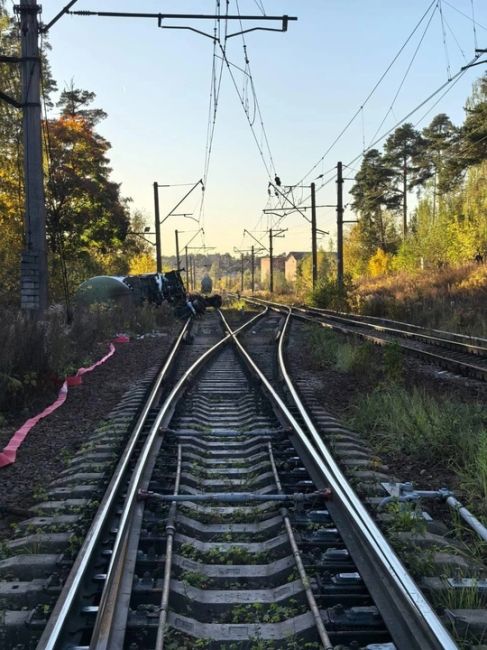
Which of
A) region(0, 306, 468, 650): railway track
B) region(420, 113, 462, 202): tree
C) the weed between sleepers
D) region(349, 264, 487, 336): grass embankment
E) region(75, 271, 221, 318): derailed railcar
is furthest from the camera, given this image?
region(420, 113, 462, 202): tree

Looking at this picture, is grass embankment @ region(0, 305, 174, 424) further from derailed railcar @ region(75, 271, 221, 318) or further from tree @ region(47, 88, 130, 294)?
tree @ region(47, 88, 130, 294)

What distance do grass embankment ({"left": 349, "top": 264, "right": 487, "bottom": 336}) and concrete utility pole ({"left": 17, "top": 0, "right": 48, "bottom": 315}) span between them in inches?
493

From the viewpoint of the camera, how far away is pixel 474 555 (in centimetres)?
378

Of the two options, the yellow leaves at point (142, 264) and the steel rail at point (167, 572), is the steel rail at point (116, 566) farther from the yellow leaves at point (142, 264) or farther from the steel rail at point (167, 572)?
the yellow leaves at point (142, 264)

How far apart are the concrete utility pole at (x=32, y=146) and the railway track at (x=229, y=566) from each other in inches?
266

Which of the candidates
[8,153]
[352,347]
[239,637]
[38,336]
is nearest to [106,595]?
[239,637]

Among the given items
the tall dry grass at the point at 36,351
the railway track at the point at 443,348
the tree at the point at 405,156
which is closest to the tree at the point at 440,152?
the tree at the point at 405,156

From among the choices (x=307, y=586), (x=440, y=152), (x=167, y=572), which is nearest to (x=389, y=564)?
(x=307, y=586)

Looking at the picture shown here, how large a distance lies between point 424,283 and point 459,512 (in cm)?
2993

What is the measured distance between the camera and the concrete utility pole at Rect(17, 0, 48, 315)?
37.1 ft

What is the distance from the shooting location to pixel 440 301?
2505 centimetres

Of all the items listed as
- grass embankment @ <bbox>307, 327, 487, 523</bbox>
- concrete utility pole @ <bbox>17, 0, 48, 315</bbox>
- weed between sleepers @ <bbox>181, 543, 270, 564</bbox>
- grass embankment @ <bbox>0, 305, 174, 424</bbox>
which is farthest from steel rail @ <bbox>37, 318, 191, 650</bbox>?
concrete utility pole @ <bbox>17, 0, 48, 315</bbox>

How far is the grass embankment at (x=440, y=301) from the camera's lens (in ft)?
67.4

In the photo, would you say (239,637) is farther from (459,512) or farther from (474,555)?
(459,512)
